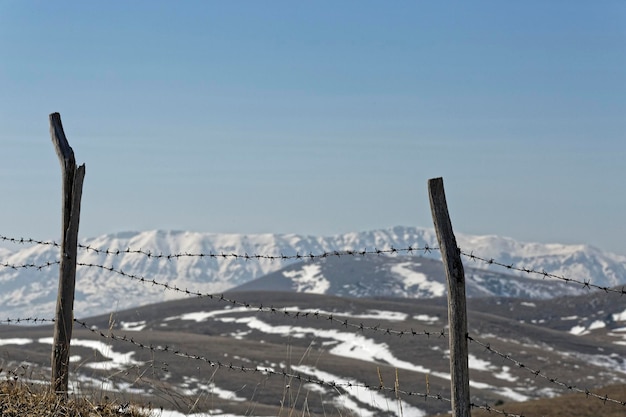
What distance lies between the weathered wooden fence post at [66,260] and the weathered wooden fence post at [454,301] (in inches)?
158

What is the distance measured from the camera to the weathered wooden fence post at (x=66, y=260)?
9320 millimetres

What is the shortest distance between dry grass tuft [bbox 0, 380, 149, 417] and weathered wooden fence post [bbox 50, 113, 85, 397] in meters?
0.63

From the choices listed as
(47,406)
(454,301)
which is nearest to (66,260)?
(47,406)

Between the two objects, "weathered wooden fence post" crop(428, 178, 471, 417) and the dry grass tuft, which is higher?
"weathered wooden fence post" crop(428, 178, 471, 417)

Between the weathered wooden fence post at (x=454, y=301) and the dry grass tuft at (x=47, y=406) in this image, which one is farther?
the dry grass tuft at (x=47, y=406)

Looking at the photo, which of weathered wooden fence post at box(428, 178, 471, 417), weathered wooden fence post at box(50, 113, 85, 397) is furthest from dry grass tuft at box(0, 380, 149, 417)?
weathered wooden fence post at box(428, 178, 471, 417)

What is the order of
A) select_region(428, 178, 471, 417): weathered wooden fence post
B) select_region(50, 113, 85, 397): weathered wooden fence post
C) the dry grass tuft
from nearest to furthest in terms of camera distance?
select_region(428, 178, 471, 417): weathered wooden fence post
the dry grass tuft
select_region(50, 113, 85, 397): weathered wooden fence post

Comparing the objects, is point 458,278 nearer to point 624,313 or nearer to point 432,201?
point 432,201

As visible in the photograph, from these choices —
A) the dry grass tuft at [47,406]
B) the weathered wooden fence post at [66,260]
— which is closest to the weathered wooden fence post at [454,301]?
the dry grass tuft at [47,406]

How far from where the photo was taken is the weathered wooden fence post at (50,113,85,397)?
932 cm

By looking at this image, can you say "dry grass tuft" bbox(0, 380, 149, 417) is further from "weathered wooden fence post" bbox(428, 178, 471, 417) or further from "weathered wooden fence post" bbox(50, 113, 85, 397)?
"weathered wooden fence post" bbox(428, 178, 471, 417)

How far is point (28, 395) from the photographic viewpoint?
27.7 feet

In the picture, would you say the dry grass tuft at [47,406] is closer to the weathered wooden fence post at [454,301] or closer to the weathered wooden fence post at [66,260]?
the weathered wooden fence post at [66,260]

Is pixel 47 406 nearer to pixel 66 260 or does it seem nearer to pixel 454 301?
pixel 66 260
